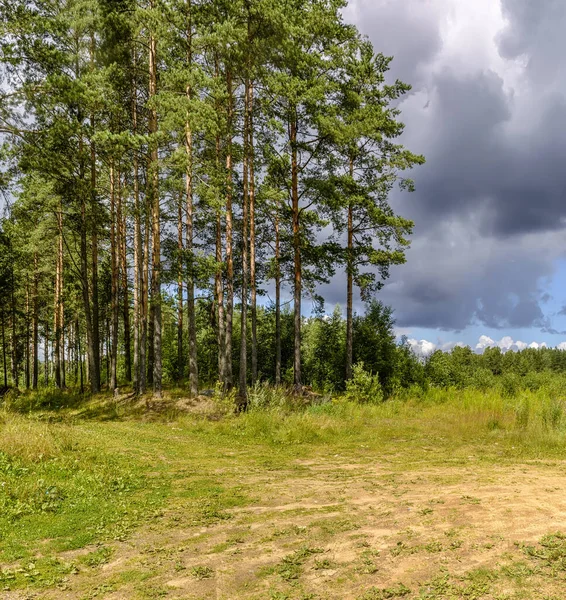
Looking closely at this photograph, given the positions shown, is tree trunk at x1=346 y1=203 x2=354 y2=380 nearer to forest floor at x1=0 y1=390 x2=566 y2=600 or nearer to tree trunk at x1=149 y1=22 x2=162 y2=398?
tree trunk at x1=149 y1=22 x2=162 y2=398

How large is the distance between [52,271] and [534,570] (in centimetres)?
3431

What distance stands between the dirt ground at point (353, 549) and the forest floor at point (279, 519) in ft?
0.06

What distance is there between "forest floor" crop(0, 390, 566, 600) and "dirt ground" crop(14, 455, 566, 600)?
2 centimetres

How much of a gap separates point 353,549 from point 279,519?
4.16ft

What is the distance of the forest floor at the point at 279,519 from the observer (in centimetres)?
360

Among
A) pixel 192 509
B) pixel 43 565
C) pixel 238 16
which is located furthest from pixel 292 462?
pixel 238 16

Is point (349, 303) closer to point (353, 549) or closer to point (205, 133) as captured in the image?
point (205, 133)

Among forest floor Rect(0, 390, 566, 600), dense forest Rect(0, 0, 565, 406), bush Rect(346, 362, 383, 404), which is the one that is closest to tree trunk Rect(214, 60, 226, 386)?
dense forest Rect(0, 0, 565, 406)

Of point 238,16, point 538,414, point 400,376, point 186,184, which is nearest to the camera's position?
point 538,414

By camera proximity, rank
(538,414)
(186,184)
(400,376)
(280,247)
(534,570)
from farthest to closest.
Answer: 1. (280,247)
2. (400,376)
3. (186,184)
4. (538,414)
5. (534,570)

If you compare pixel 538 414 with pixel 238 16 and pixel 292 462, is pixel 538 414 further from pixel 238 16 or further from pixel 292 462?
pixel 238 16

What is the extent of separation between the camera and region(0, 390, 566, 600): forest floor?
3.60 metres

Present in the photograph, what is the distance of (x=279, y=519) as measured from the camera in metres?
5.16

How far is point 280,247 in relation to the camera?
2403 centimetres
